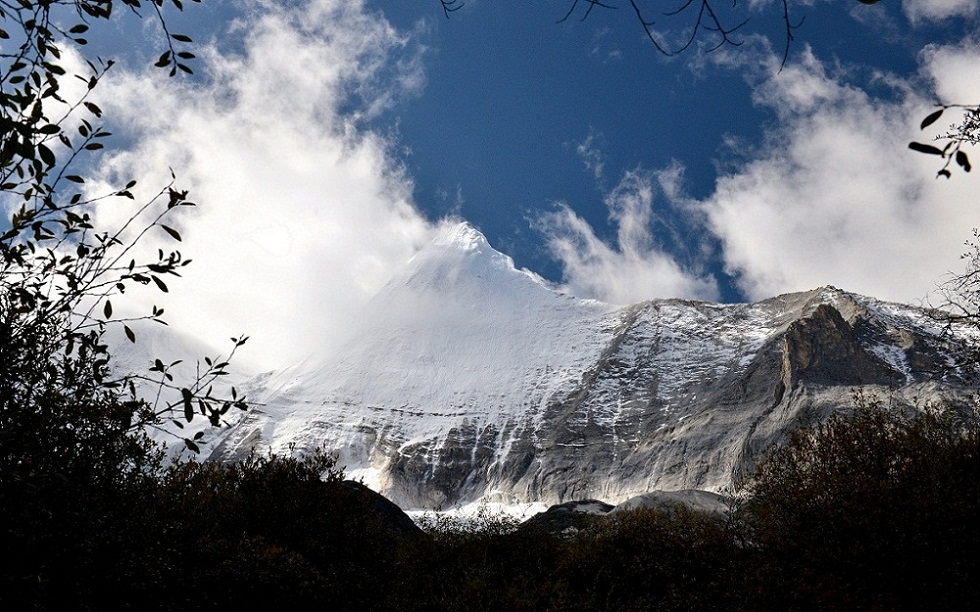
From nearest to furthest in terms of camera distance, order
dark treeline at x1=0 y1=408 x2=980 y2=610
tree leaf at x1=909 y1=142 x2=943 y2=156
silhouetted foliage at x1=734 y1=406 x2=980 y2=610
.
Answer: tree leaf at x1=909 y1=142 x2=943 y2=156, dark treeline at x1=0 y1=408 x2=980 y2=610, silhouetted foliage at x1=734 y1=406 x2=980 y2=610

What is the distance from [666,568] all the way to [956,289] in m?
18.6

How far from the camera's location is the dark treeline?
17.8 meters

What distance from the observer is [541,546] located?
32156 mm

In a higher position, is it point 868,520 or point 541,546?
point 868,520

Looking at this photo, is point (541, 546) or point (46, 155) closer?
point (46, 155)

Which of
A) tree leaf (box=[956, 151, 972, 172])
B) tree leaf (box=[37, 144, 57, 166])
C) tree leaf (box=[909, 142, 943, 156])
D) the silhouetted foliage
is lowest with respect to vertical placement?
tree leaf (box=[37, 144, 57, 166])

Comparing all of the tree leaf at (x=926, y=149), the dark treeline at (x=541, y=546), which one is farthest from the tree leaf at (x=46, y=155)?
the dark treeline at (x=541, y=546)

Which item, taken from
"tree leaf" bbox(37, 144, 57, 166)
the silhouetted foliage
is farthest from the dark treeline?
"tree leaf" bbox(37, 144, 57, 166)

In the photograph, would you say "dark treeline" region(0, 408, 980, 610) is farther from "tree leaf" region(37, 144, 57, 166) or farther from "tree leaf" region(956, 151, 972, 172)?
"tree leaf" region(956, 151, 972, 172)

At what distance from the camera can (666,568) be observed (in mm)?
27422

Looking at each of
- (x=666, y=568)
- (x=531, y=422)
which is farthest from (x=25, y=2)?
(x=531, y=422)

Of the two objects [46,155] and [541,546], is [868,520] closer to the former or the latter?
[541,546]

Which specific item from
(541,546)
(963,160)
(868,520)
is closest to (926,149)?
(963,160)

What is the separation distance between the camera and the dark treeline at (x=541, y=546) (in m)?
17.8
